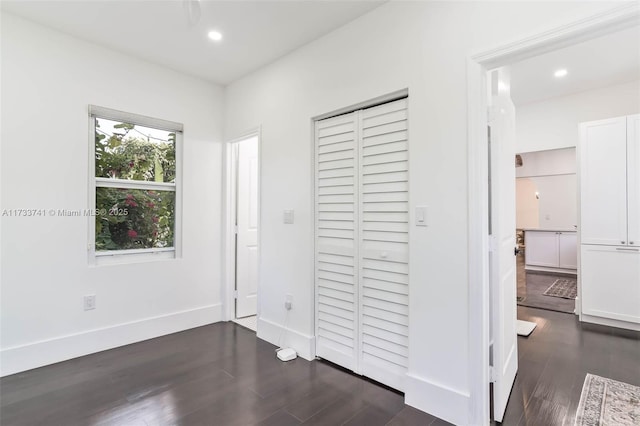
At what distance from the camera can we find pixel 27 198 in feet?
8.34

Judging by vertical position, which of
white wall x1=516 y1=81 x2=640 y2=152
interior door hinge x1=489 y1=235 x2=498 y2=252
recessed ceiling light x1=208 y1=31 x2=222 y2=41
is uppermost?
recessed ceiling light x1=208 y1=31 x2=222 y2=41

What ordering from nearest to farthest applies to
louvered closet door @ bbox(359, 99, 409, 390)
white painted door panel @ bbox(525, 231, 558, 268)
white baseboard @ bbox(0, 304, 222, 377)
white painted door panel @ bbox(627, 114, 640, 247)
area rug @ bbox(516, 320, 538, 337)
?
louvered closet door @ bbox(359, 99, 409, 390)
white baseboard @ bbox(0, 304, 222, 377)
area rug @ bbox(516, 320, 538, 337)
white painted door panel @ bbox(627, 114, 640, 247)
white painted door panel @ bbox(525, 231, 558, 268)

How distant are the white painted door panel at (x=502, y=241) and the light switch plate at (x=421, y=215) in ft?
1.25

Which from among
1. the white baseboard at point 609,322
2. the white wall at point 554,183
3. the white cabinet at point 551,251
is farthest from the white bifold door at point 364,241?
the white wall at point 554,183

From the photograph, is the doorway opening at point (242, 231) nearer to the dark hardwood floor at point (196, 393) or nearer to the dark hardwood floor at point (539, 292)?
the dark hardwood floor at point (196, 393)

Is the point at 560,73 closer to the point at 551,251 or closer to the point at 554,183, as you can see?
the point at 551,251

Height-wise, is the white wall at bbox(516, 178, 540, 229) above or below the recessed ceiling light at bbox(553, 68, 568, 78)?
below

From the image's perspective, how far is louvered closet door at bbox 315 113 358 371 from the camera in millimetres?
2504

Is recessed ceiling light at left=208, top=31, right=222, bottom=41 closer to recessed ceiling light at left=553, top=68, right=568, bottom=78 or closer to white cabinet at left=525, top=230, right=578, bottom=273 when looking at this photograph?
recessed ceiling light at left=553, top=68, right=568, bottom=78

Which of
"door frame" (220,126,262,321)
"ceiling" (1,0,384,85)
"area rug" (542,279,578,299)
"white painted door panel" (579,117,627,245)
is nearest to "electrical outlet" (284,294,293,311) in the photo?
"door frame" (220,126,262,321)

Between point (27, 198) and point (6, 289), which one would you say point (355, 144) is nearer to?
point (27, 198)

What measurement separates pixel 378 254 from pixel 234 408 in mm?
1399

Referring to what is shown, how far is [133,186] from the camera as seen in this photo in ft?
10.4

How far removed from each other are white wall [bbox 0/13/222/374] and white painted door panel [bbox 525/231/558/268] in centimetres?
713
